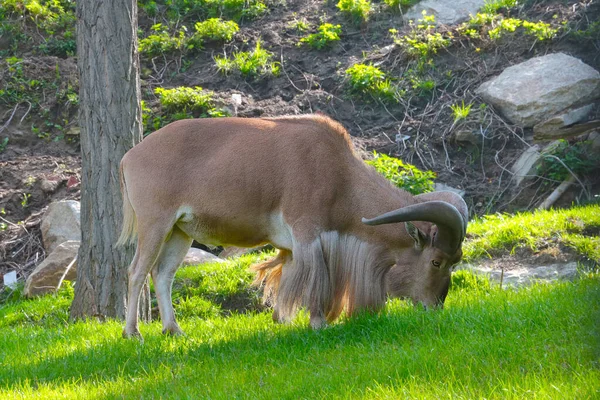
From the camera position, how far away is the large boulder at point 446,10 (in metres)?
15.7

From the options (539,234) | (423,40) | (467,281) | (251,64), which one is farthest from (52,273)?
(423,40)

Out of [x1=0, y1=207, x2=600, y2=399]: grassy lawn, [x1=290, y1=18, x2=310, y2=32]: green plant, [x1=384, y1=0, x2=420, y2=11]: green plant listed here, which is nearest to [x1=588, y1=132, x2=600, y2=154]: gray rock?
[x1=0, y1=207, x2=600, y2=399]: grassy lawn

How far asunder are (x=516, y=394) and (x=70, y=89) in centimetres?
1231

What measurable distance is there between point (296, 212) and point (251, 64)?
294 inches

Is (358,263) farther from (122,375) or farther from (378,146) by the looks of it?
(378,146)

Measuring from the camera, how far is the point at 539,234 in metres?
10.2

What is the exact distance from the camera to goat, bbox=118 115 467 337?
8156 millimetres

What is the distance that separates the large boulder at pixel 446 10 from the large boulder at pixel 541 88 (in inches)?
85.8

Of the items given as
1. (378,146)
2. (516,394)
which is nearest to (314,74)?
(378,146)

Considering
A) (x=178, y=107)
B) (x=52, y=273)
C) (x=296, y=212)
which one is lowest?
(x=52, y=273)

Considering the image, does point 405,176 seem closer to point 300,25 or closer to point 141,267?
point 141,267

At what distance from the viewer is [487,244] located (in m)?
10.2

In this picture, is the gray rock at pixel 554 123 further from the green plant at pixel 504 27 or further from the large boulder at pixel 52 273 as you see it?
the large boulder at pixel 52 273

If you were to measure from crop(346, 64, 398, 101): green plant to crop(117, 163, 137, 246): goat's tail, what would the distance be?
6.38m
